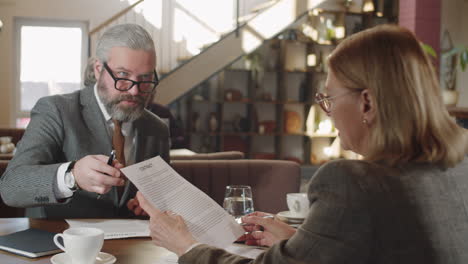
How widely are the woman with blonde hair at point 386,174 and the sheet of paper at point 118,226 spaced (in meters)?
0.44

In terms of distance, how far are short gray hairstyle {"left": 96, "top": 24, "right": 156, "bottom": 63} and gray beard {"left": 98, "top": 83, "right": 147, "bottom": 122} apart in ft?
0.41

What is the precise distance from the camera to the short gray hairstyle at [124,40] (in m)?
1.95

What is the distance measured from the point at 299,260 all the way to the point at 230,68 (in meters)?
6.74

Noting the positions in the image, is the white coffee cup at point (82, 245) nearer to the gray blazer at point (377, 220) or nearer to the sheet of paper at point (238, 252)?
the sheet of paper at point (238, 252)

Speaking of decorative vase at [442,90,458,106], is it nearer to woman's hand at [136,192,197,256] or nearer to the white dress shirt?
the white dress shirt

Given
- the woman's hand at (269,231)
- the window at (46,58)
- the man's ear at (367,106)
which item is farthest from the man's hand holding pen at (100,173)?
the window at (46,58)

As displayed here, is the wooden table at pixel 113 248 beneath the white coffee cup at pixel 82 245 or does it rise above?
beneath

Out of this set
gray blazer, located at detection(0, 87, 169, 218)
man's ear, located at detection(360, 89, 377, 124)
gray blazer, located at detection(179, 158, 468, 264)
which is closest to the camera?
gray blazer, located at detection(179, 158, 468, 264)

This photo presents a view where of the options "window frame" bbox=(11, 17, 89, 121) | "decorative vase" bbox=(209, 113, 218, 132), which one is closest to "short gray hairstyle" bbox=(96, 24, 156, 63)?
"decorative vase" bbox=(209, 113, 218, 132)

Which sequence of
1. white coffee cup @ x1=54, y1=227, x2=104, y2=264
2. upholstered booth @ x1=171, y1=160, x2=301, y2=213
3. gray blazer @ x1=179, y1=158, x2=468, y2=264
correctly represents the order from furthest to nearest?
upholstered booth @ x1=171, y1=160, x2=301, y2=213 → white coffee cup @ x1=54, y1=227, x2=104, y2=264 → gray blazer @ x1=179, y1=158, x2=468, y2=264

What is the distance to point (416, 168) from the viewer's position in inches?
39.8

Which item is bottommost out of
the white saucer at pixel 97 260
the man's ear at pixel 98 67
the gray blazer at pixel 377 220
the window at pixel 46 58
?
the white saucer at pixel 97 260

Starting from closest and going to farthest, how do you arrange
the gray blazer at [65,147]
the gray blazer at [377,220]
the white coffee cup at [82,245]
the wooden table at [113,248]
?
the gray blazer at [377,220]
the white coffee cup at [82,245]
the wooden table at [113,248]
the gray blazer at [65,147]

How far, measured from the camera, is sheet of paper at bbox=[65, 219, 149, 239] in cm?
152
